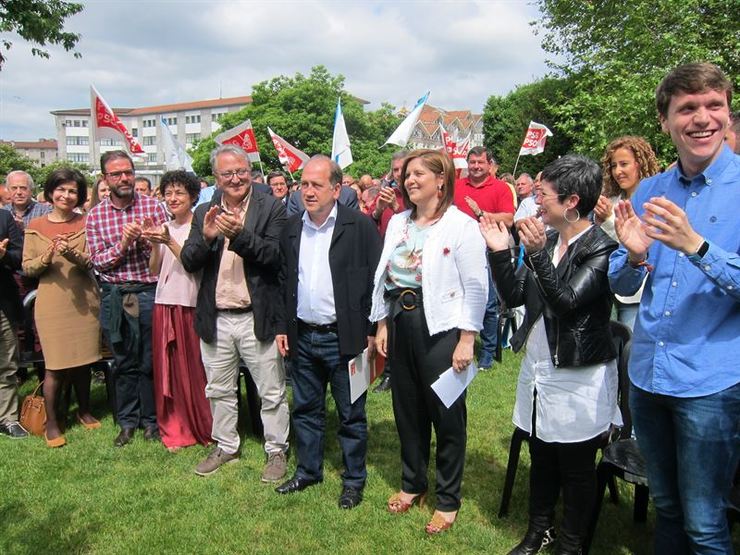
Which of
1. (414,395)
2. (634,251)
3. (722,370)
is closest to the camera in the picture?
(722,370)

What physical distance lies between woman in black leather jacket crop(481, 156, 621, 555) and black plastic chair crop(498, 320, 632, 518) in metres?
0.42

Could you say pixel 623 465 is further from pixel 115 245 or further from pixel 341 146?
pixel 341 146

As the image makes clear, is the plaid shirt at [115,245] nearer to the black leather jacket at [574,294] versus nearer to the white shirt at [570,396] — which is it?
the black leather jacket at [574,294]

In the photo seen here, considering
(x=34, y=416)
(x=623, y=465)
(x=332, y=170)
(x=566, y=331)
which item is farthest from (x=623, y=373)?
(x=34, y=416)

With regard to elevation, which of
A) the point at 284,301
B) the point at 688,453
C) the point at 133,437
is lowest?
the point at 133,437

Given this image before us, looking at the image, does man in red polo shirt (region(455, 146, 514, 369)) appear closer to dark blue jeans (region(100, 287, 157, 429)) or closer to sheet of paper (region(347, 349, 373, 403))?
sheet of paper (region(347, 349, 373, 403))

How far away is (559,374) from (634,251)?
0.94m

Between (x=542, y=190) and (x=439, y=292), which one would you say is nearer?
(x=542, y=190)

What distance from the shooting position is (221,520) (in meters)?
3.63

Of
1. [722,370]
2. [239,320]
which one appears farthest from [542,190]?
[239,320]

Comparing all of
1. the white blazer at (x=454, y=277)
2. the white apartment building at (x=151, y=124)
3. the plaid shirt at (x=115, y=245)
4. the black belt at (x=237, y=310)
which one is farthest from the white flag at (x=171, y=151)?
the white apartment building at (x=151, y=124)

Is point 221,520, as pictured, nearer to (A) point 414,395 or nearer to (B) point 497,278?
(A) point 414,395

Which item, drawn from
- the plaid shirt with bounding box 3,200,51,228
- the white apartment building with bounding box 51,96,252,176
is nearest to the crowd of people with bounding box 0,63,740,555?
the plaid shirt with bounding box 3,200,51,228

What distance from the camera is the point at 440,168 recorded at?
3.32 meters
